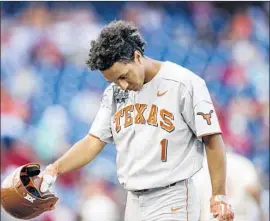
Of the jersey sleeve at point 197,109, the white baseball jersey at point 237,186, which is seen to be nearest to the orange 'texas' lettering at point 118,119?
the jersey sleeve at point 197,109

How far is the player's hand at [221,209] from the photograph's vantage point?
10.3ft

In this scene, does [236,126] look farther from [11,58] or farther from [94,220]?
[11,58]

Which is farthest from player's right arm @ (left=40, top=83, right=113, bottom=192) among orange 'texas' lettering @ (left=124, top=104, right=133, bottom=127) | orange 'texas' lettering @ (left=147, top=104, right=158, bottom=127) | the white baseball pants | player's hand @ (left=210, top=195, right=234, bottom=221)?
player's hand @ (left=210, top=195, right=234, bottom=221)

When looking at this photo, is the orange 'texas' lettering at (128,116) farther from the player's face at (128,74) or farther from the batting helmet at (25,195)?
the batting helmet at (25,195)

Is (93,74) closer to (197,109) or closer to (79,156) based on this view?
(79,156)

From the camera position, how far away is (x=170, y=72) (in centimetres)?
338

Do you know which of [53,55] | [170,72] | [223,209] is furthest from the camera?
[53,55]

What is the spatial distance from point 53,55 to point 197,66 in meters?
1.43

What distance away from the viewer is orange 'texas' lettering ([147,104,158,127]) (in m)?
3.35

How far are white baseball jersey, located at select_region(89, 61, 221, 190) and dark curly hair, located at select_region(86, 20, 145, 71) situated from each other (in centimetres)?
21

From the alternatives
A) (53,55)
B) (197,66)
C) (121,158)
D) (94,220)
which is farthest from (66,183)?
(121,158)

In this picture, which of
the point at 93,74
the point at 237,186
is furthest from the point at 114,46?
the point at 93,74

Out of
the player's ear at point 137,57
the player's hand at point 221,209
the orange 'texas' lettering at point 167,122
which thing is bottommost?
the player's hand at point 221,209

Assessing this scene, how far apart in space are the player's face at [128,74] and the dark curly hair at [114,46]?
23 millimetres
